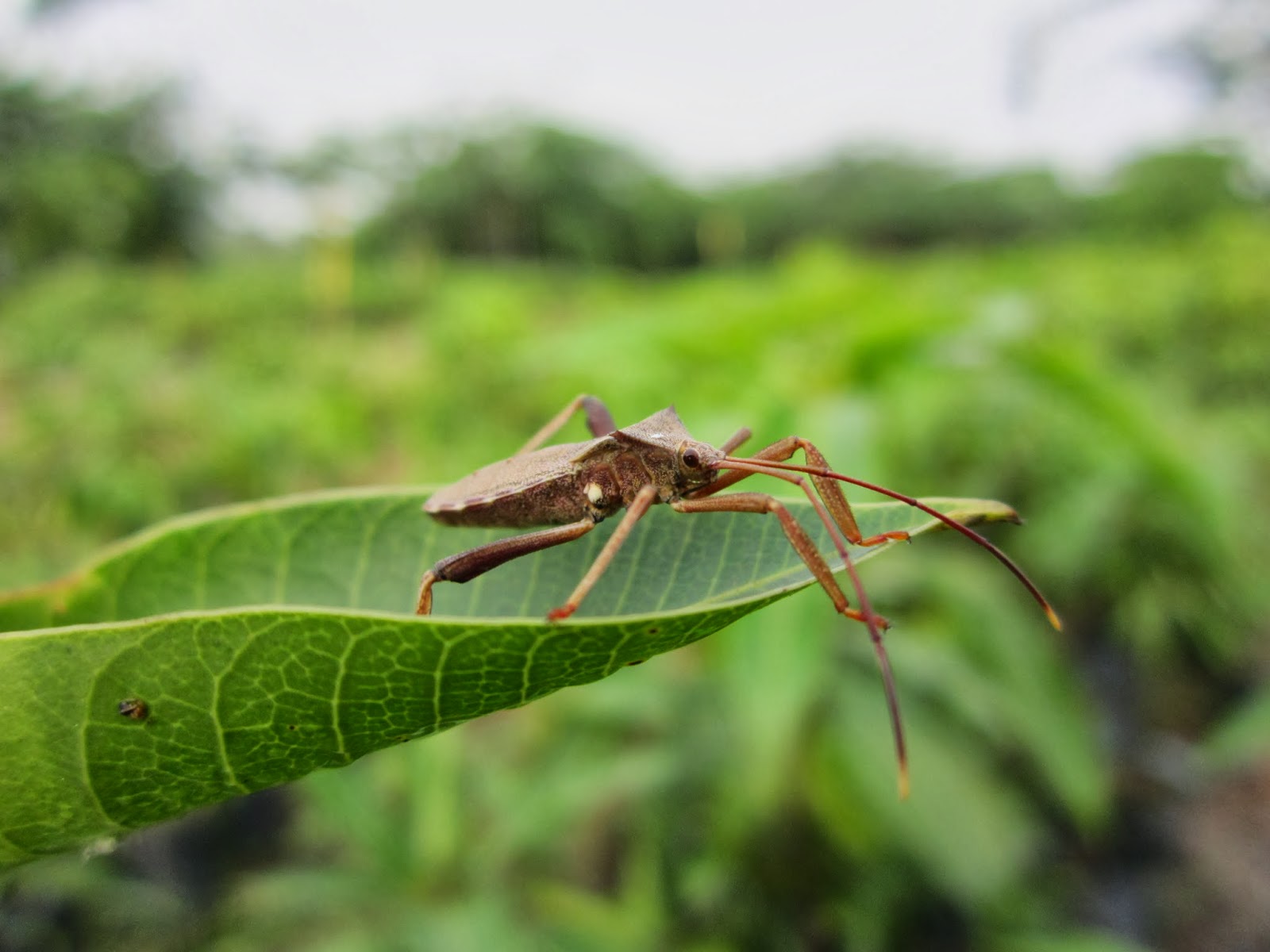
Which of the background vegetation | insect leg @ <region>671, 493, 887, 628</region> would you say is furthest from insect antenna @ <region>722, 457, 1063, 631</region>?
the background vegetation

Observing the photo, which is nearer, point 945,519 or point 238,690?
point 238,690

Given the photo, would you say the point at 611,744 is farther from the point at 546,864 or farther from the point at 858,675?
the point at 858,675

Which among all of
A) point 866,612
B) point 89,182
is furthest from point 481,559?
point 89,182

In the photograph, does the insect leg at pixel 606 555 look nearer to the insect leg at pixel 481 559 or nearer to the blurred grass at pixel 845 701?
the insect leg at pixel 481 559

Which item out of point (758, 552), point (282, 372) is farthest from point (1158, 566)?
point (282, 372)

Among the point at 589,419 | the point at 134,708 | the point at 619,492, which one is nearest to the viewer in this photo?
the point at 134,708

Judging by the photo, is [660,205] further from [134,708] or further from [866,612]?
[134,708]

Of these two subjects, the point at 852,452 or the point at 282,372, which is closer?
the point at 852,452
